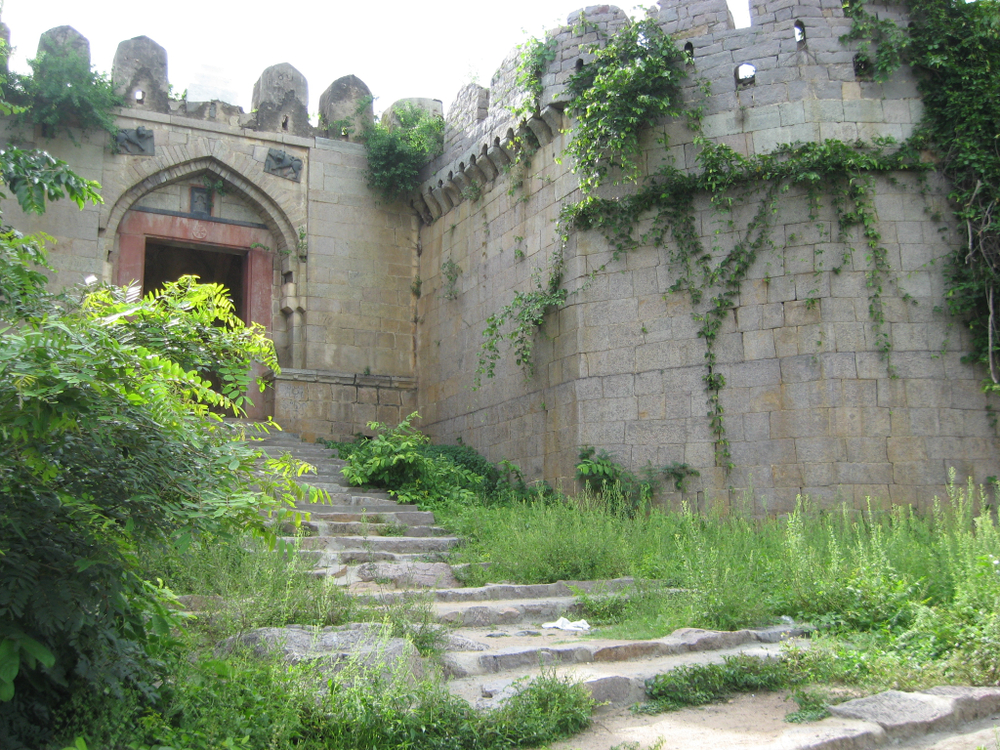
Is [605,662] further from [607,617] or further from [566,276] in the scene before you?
[566,276]

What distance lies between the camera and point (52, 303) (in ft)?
12.9

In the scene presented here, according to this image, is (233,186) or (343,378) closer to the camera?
(343,378)

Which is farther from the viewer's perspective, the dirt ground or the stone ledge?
the stone ledge

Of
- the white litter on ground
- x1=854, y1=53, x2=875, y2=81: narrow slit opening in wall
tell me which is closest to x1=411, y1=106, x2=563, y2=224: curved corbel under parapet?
x1=854, y1=53, x2=875, y2=81: narrow slit opening in wall

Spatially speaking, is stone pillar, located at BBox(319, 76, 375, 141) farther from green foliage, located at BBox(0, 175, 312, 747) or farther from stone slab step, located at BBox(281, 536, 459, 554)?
green foliage, located at BBox(0, 175, 312, 747)

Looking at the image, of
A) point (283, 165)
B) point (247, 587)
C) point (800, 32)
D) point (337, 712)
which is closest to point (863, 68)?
point (800, 32)

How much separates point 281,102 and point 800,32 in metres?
7.94

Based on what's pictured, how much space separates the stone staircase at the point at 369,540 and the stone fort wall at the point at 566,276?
200cm

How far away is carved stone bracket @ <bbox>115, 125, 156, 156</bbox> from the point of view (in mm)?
12727

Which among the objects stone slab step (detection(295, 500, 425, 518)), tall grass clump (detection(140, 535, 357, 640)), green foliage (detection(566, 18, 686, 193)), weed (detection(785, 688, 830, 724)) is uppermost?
green foliage (detection(566, 18, 686, 193))

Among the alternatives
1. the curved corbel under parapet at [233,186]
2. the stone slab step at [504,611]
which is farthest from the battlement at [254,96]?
the stone slab step at [504,611]

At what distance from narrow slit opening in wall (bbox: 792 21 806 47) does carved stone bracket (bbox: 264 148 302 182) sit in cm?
758

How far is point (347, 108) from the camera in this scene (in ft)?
47.3

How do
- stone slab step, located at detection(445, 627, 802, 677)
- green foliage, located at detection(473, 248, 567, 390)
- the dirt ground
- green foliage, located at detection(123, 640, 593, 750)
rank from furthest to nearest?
1. green foliage, located at detection(473, 248, 567, 390)
2. stone slab step, located at detection(445, 627, 802, 677)
3. the dirt ground
4. green foliage, located at detection(123, 640, 593, 750)
